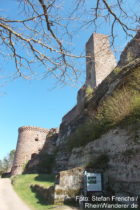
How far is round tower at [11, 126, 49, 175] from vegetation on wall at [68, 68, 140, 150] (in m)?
16.1

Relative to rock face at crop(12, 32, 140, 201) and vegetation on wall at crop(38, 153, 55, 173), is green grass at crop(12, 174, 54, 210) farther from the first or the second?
vegetation on wall at crop(38, 153, 55, 173)

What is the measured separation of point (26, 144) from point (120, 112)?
1929 cm

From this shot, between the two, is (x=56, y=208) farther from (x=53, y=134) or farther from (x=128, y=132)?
(x=53, y=134)

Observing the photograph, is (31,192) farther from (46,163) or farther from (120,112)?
(46,163)

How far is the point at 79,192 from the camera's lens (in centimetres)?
525

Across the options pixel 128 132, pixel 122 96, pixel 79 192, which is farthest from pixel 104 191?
pixel 122 96

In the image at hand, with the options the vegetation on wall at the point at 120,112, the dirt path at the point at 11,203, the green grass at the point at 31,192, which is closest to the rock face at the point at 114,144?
the vegetation on wall at the point at 120,112

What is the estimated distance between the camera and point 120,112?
19.5ft

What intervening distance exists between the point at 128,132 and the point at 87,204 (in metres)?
2.31

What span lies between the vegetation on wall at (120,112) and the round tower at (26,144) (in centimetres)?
1610

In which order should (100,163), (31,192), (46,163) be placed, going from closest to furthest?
(100,163)
(31,192)
(46,163)

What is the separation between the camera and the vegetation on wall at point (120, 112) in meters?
5.31

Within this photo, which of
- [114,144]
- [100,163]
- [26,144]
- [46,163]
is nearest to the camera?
[114,144]

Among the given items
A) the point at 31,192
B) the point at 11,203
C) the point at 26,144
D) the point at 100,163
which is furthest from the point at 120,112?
the point at 26,144
